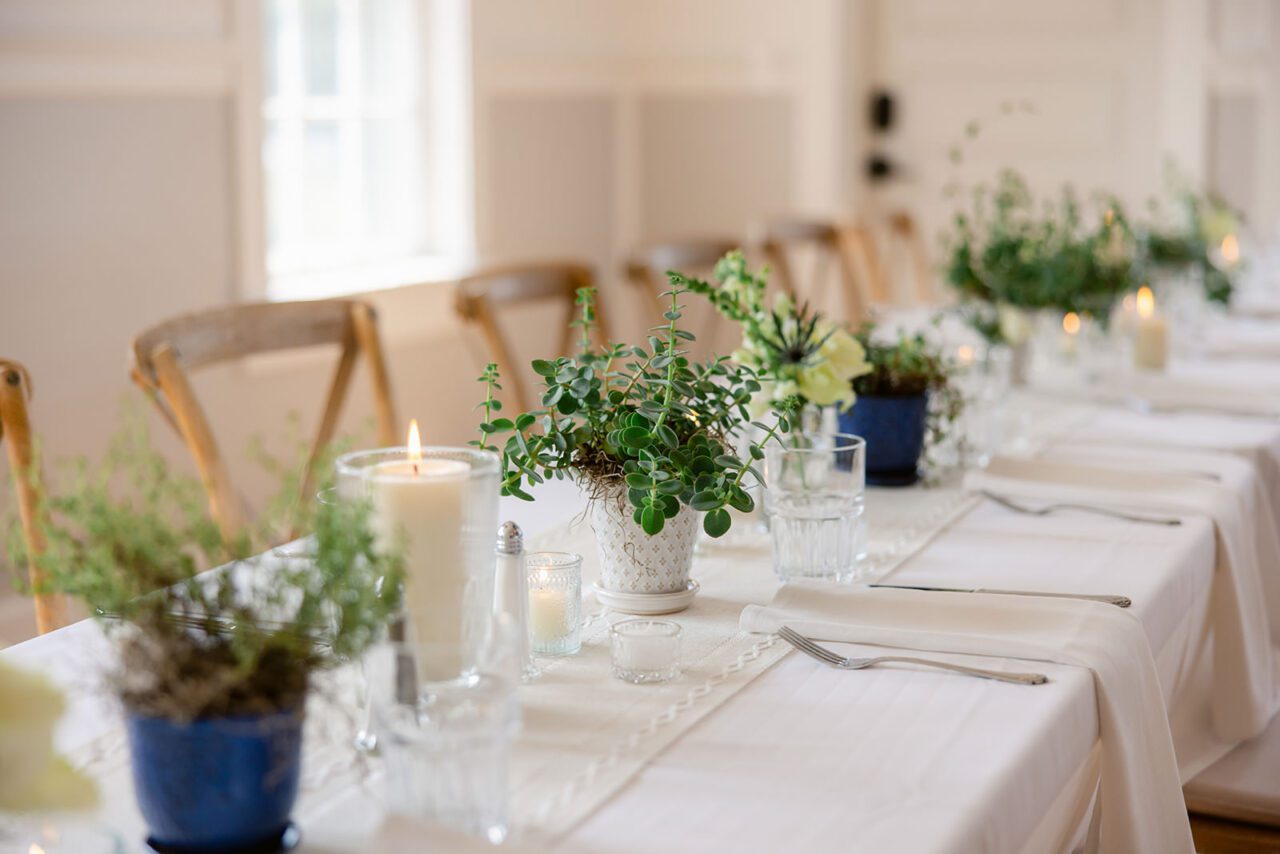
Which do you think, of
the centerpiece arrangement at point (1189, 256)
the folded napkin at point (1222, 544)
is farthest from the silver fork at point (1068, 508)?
the centerpiece arrangement at point (1189, 256)

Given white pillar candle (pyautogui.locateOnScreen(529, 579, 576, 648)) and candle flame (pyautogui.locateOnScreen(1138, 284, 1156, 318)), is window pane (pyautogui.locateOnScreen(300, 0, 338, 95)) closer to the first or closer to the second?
candle flame (pyautogui.locateOnScreen(1138, 284, 1156, 318))

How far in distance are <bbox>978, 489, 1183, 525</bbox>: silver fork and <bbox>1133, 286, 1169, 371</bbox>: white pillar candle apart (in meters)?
1.00

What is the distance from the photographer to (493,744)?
2.70ft

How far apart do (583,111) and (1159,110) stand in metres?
2.05

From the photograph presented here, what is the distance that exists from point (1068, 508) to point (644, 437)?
626mm

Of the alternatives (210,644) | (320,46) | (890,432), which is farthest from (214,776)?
(320,46)

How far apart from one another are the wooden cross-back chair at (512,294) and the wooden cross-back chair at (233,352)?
394 millimetres

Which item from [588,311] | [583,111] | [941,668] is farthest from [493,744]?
[583,111]

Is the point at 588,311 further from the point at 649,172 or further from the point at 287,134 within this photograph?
the point at 649,172

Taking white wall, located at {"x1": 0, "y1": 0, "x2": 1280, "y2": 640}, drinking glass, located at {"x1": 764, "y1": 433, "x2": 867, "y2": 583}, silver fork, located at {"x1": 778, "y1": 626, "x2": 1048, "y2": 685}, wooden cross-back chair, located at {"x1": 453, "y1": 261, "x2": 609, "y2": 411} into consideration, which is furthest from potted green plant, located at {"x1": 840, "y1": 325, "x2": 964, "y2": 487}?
white wall, located at {"x1": 0, "y1": 0, "x2": 1280, "y2": 640}

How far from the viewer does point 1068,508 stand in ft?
5.37

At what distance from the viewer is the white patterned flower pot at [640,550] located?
126 cm

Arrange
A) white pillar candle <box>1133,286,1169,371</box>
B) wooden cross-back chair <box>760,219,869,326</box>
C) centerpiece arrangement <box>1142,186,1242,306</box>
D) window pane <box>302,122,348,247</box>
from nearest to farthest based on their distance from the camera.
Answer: white pillar candle <box>1133,286,1169,371</box>, centerpiece arrangement <box>1142,186,1242,306</box>, wooden cross-back chair <box>760,219,869,326</box>, window pane <box>302,122,348,247</box>

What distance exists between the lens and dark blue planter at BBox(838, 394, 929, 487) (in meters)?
1.72
